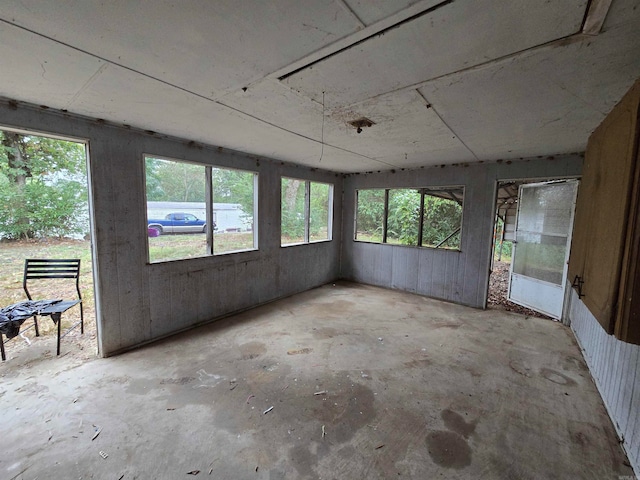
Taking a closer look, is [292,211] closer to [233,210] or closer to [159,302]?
[233,210]

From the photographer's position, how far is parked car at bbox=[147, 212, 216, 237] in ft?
10.3

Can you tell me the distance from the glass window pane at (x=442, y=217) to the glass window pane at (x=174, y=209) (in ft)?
12.9

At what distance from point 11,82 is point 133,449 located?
8.54 feet

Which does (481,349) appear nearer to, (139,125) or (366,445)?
(366,445)

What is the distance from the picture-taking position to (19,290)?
13.0 ft

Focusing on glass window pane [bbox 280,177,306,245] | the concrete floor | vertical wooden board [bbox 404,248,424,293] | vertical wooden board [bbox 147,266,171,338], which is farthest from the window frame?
vertical wooden board [bbox 147,266,171,338]

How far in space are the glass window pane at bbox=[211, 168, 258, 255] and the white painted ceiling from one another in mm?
1181

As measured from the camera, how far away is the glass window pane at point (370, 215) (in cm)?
573

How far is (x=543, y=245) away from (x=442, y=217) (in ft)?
5.12

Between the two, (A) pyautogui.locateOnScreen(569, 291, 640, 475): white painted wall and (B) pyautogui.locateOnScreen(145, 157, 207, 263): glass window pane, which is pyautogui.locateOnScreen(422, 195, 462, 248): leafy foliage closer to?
(A) pyautogui.locateOnScreen(569, 291, 640, 475): white painted wall

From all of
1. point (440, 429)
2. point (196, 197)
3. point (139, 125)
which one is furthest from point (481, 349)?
point (139, 125)

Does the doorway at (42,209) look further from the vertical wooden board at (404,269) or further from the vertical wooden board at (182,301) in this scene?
the vertical wooden board at (404,269)

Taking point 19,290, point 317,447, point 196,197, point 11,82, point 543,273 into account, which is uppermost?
point 11,82

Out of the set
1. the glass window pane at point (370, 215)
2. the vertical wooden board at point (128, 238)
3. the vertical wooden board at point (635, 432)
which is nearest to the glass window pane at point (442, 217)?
the glass window pane at point (370, 215)
